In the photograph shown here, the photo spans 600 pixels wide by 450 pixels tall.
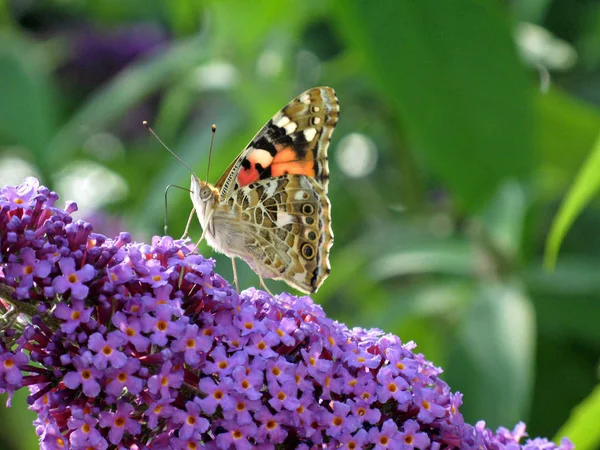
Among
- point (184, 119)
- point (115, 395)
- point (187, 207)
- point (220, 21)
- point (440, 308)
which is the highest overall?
point (184, 119)

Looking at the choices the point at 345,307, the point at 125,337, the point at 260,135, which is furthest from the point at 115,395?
the point at 345,307

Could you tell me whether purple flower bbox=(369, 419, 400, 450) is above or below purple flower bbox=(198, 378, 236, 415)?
above

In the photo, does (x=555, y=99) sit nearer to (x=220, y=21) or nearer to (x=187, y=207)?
(x=220, y=21)

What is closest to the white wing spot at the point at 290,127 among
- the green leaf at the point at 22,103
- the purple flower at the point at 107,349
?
the purple flower at the point at 107,349

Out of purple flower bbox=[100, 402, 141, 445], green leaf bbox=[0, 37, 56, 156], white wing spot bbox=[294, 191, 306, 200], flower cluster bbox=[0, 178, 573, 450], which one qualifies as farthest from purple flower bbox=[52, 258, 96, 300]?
green leaf bbox=[0, 37, 56, 156]

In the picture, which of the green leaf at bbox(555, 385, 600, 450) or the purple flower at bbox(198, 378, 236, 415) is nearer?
the purple flower at bbox(198, 378, 236, 415)

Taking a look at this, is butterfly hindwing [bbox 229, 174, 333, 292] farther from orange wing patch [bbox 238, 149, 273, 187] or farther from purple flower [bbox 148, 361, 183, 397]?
purple flower [bbox 148, 361, 183, 397]

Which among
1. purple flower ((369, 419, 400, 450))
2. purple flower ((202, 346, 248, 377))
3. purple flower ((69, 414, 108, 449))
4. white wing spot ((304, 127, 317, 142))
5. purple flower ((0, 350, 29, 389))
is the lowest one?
purple flower ((69, 414, 108, 449))
